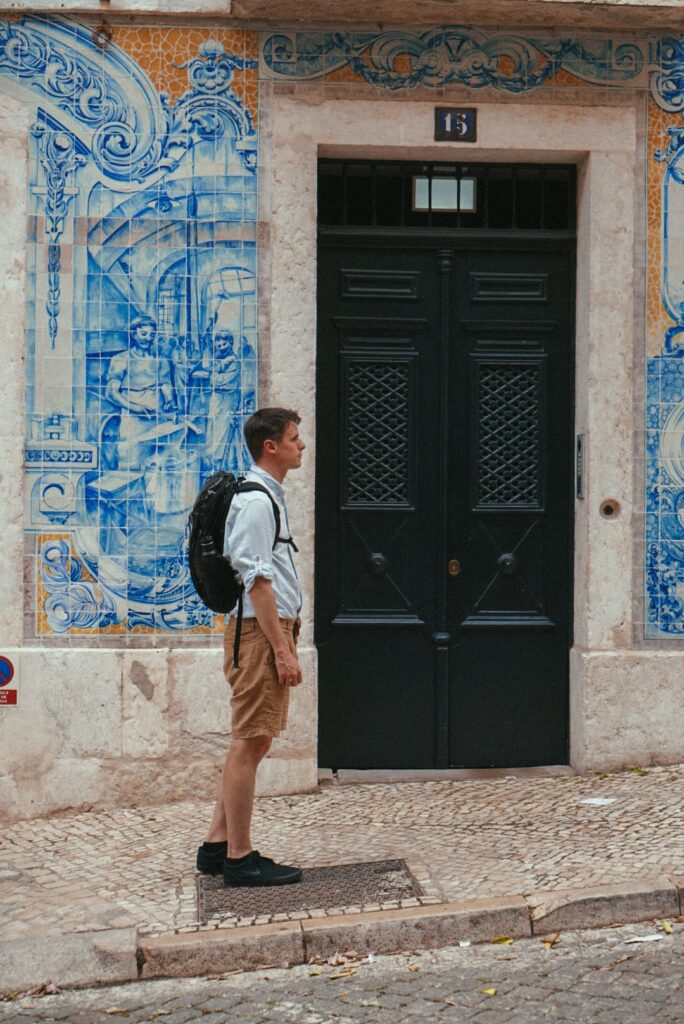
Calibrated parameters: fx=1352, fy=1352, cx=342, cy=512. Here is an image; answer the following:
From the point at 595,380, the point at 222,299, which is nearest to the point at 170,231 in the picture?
the point at 222,299

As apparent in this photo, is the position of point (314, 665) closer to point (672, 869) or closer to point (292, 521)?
point (292, 521)

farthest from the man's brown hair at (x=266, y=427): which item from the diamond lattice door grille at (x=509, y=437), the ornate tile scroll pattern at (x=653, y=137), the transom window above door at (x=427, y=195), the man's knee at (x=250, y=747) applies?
the ornate tile scroll pattern at (x=653, y=137)

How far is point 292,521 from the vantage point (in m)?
7.51

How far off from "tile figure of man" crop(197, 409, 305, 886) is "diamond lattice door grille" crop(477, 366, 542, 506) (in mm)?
2202

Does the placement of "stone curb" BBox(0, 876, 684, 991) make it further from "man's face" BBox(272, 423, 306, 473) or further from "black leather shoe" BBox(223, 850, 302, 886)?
"man's face" BBox(272, 423, 306, 473)

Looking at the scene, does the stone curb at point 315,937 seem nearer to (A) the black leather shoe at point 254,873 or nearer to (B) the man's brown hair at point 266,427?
(A) the black leather shoe at point 254,873

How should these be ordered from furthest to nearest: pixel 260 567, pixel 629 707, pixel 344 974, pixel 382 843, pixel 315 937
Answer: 1. pixel 629 707
2. pixel 382 843
3. pixel 260 567
4. pixel 315 937
5. pixel 344 974

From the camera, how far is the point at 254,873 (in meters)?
5.81

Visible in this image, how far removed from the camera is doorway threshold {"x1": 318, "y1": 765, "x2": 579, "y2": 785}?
7.73m

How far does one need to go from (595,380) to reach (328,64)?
2.32 meters

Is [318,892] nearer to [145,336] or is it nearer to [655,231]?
[145,336]

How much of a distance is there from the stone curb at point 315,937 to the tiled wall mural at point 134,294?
251 cm

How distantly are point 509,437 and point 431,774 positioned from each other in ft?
6.58

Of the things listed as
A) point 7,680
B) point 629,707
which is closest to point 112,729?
point 7,680
